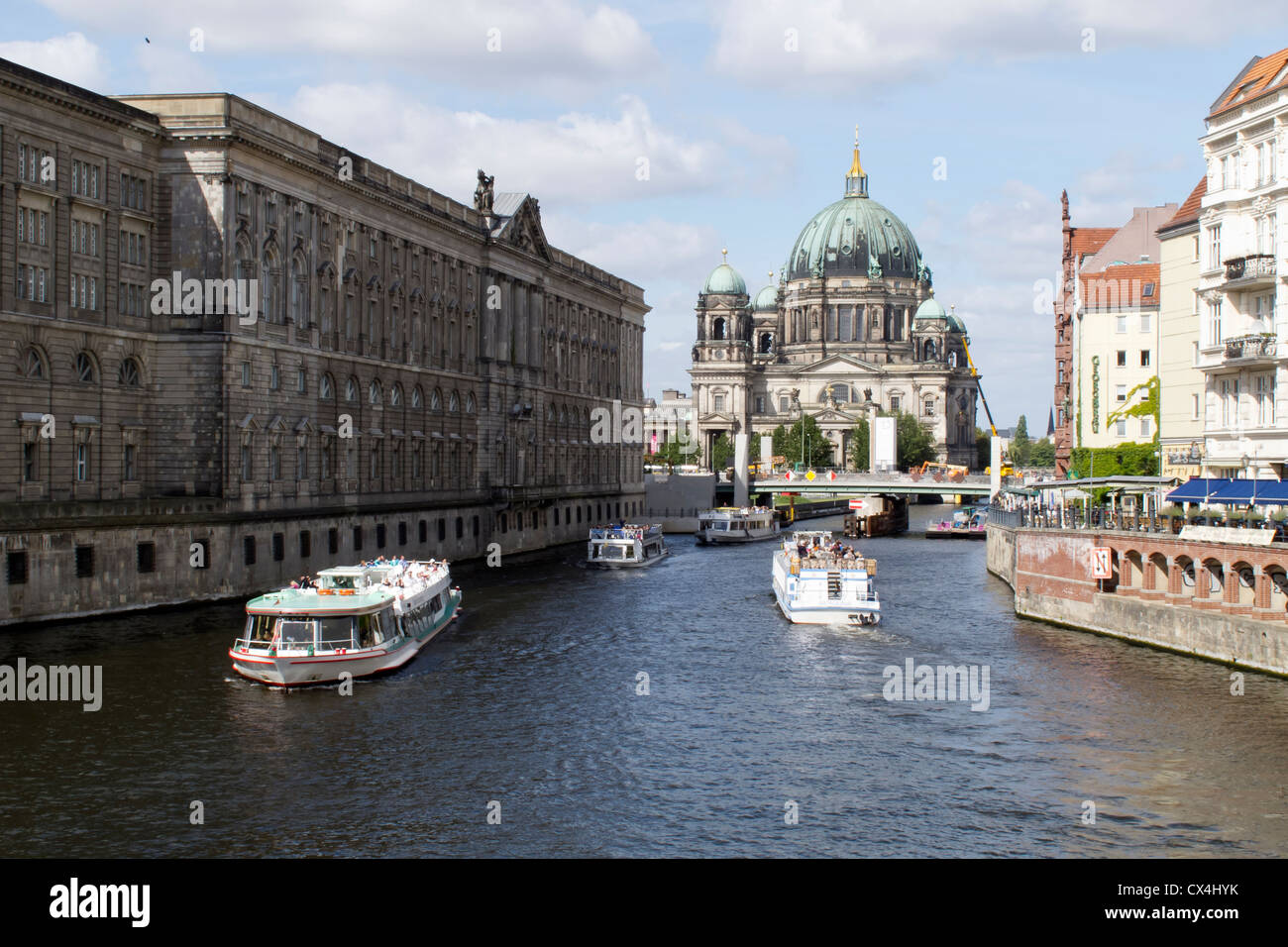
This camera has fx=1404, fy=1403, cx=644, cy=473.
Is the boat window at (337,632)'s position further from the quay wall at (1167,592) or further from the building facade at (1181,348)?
the building facade at (1181,348)

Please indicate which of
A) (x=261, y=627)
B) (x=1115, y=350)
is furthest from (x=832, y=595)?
(x=1115, y=350)

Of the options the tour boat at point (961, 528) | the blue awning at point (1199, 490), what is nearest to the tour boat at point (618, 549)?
the blue awning at point (1199, 490)

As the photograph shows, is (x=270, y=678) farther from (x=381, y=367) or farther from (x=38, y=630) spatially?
(x=381, y=367)

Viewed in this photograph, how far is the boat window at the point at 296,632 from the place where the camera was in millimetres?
45469

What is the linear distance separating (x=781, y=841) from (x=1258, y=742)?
596 inches

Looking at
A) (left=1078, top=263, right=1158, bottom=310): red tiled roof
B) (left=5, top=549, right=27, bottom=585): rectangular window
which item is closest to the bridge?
(left=1078, top=263, right=1158, bottom=310): red tiled roof

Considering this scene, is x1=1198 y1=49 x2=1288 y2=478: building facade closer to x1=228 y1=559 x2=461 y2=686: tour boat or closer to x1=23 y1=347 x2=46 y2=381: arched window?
x1=228 y1=559 x2=461 y2=686: tour boat

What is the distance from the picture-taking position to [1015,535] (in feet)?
224

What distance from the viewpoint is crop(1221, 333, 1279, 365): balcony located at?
2318 inches

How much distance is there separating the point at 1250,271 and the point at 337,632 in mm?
40185

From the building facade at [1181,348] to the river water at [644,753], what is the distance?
21296 mm

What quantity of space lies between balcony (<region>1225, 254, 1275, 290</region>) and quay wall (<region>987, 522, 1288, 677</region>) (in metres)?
12.5
